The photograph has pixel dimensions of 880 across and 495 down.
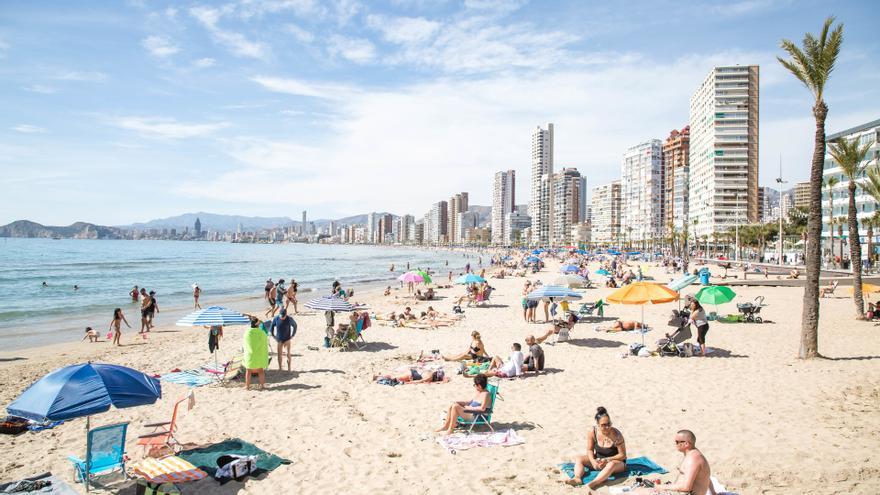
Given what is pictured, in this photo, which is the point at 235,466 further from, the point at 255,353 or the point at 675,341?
the point at 675,341

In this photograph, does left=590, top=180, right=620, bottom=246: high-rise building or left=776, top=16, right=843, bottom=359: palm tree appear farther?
left=590, top=180, right=620, bottom=246: high-rise building

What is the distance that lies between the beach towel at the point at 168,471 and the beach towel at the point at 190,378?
4609 mm

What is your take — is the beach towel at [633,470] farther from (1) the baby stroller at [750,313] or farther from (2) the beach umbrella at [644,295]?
(1) the baby stroller at [750,313]

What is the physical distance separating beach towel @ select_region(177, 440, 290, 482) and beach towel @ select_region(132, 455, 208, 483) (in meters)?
0.37

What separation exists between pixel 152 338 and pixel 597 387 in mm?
16149

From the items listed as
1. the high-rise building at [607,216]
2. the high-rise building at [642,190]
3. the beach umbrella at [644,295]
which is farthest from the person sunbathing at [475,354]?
the high-rise building at [607,216]

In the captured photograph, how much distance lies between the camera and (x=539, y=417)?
8.03 meters

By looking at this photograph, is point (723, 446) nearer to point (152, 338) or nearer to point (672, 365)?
point (672, 365)

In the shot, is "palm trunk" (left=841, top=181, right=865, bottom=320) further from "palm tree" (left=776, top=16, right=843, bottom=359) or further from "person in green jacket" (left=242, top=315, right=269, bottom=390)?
"person in green jacket" (left=242, top=315, right=269, bottom=390)

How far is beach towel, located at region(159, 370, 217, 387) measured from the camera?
10.3m

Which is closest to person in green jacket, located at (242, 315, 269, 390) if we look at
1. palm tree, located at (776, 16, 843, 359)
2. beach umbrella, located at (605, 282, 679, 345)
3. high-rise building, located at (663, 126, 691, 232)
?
beach umbrella, located at (605, 282, 679, 345)

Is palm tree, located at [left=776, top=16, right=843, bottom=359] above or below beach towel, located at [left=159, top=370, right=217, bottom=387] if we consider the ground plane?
above

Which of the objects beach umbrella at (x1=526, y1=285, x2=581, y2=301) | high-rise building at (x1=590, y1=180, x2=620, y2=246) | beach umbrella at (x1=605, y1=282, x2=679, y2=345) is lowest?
beach umbrella at (x1=526, y1=285, x2=581, y2=301)

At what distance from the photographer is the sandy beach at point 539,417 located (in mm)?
5969
